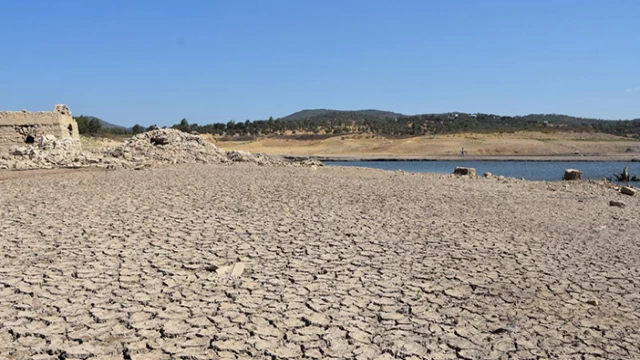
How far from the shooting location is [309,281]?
4980 mm

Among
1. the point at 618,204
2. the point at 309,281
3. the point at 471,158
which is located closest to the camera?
the point at 309,281

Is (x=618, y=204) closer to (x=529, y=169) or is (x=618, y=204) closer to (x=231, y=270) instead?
(x=231, y=270)

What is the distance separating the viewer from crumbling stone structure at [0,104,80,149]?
1958 cm

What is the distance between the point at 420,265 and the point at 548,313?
4.89 ft

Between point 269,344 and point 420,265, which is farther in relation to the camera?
point 420,265

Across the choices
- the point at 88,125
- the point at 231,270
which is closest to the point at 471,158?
the point at 88,125

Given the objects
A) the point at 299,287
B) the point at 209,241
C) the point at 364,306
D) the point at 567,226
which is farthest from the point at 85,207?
the point at 567,226

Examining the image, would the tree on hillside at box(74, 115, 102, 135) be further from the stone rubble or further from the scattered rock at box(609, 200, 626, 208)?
the scattered rock at box(609, 200, 626, 208)

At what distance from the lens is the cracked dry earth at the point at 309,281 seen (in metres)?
3.71

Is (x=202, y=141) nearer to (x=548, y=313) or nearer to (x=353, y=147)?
(x=548, y=313)

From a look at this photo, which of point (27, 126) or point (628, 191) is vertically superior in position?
point (27, 126)

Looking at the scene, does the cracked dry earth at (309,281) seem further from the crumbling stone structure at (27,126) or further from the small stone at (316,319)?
the crumbling stone structure at (27,126)

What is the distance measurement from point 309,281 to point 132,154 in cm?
1497

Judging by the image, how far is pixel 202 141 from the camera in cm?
2050
